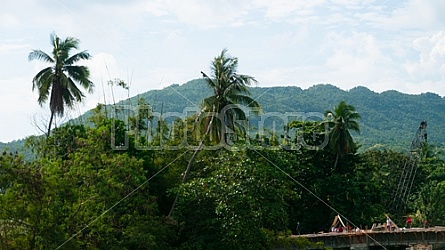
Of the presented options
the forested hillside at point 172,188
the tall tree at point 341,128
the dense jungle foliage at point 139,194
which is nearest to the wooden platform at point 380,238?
the forested hillside at point 172,188

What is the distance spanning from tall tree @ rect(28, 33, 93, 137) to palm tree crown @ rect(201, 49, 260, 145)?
30.8 feet

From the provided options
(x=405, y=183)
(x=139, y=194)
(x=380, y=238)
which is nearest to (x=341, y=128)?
(x=380, y=238)

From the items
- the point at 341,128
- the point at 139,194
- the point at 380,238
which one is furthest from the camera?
the point at 341,128

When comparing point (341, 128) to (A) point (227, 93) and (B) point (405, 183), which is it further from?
(B) point (405, 183)

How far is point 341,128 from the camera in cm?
4388

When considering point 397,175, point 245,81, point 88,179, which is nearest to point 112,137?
point 88,179

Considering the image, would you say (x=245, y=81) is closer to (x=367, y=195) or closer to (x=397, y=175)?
(x=367, y=195)

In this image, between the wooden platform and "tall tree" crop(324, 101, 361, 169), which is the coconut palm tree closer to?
the wooden platform

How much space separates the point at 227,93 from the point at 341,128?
15422 mm

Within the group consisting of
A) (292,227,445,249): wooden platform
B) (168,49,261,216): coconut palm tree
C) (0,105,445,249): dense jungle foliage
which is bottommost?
(292,227,445,249): wooden platform

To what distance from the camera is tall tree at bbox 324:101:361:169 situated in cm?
4300

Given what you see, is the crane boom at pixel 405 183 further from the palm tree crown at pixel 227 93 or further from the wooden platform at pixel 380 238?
the palm tree crown at pixel 227 93

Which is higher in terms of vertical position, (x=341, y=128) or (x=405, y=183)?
(x=341, y=128)

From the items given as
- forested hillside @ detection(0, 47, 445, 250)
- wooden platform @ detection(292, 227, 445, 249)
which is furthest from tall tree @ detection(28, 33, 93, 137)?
wooden platform @ detection(292, 227, 445, 249)
